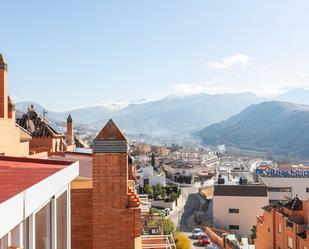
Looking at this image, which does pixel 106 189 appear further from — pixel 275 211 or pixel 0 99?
pixel 275 211

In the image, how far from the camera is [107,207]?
20.2 ft

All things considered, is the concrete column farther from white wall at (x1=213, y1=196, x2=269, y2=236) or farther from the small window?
white wall at (x1=213, y1=196, x2=269, y2=236)

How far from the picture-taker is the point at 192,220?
44.5 metres

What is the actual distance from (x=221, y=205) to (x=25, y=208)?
41.1 meters

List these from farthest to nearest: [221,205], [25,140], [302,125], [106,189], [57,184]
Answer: [302,125] → [221,205] → [25,140] → [106,189] → [57,184]

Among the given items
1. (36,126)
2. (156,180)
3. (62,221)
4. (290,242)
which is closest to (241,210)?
(156,180)

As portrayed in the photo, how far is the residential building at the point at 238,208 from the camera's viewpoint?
136 ft

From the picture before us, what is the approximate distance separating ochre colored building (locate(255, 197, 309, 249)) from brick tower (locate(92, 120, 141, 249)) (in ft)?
55.7

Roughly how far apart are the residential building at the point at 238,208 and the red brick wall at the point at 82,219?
37050mm

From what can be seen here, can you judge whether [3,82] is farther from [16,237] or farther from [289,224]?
[289,224]

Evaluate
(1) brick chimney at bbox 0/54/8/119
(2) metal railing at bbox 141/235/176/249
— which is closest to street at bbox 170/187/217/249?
(1) brick chimney at bbox 0/54/8/119

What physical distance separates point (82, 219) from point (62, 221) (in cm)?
232

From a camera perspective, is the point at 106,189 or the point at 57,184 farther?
the point at 106,189

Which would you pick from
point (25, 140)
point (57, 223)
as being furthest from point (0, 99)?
point (57, 223)
